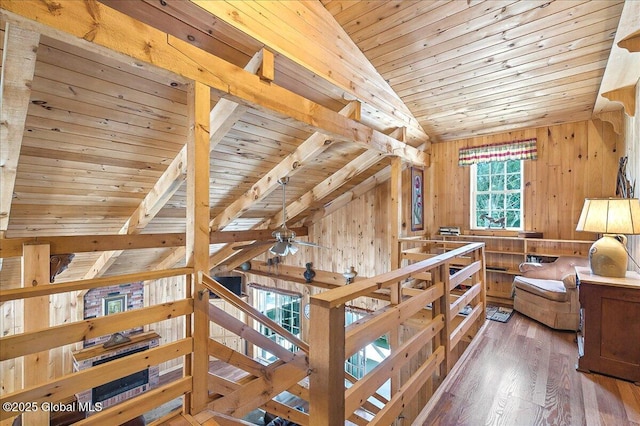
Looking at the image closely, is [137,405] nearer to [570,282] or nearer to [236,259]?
[570,282]

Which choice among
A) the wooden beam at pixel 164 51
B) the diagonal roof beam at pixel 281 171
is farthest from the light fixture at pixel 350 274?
the wooden beam at pixel 164 51

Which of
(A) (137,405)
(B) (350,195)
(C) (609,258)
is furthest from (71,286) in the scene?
(B) (350,195)

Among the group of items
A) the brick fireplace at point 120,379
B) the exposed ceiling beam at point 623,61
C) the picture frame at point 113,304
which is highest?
the exposed ceiling beam at point 623,61

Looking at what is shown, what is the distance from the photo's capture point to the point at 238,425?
1775 mm

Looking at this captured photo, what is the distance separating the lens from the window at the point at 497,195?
4.56 meters

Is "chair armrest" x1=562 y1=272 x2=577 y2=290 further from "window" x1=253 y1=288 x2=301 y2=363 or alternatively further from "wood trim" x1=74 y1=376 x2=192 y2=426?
"window" x1=253 y1=288 x2=301 y2=363

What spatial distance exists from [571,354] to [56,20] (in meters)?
4.32

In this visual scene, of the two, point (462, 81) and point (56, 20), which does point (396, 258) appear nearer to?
point (462, 81)

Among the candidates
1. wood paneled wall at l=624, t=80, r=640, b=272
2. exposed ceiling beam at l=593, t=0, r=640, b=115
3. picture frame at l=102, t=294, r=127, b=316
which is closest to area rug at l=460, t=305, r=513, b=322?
wood paneled wall at l=624, t=80, r=640, b=272

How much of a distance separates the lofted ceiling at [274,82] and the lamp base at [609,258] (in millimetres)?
1895

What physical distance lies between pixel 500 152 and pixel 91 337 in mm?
5196

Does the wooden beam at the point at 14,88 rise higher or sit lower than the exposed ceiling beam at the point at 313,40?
lower

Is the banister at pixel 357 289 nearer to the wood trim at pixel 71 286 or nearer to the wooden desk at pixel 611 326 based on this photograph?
the wood trim at pixel 71 286

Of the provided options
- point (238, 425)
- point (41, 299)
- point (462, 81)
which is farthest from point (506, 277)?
point (41, 299)
